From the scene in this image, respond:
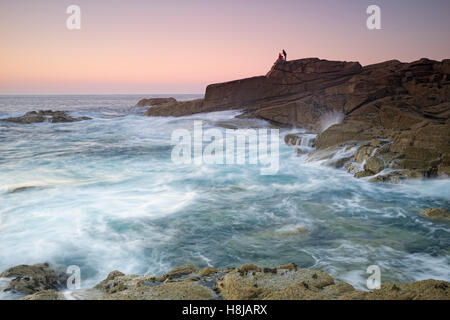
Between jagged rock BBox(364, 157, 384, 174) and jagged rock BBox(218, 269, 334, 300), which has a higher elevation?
jagged rock BBox(364, 157, 384, 174)

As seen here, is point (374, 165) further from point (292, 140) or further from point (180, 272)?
point (180, 272)

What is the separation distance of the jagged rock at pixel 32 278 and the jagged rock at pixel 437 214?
7.50 meters

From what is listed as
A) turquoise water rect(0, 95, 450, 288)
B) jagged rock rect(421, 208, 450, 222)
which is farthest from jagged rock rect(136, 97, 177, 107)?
jagged rock rect(421, 208, 450, 222)

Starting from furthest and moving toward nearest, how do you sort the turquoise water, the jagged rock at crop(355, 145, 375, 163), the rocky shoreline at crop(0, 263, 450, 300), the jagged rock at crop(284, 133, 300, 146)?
the jagged rock at crop(284, 133, 300, 146)
the jagged rock at crop(355, 145, 375, 163)
the turquoise water
the rocky shoreline at crop(0, 263, 450, 300)

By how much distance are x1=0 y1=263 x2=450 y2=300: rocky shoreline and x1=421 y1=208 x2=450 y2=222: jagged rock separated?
4527 millimetres

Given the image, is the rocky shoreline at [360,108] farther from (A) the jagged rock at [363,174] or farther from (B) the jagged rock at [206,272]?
(B) the jagged rock at [206,272]

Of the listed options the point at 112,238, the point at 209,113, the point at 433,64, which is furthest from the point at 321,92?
the point at 112,238

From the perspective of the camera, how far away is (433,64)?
20641 mm

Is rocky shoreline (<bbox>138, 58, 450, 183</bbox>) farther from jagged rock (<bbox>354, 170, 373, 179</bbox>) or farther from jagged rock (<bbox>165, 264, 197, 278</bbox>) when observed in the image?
jagged rock (<bbox>165, 264, 197, 278</bbox>)

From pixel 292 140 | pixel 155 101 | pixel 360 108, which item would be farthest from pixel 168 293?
pixel 155 101

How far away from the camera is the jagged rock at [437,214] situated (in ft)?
22.8

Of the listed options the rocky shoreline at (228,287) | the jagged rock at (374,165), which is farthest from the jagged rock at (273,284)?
the jagged rock at (374,165)

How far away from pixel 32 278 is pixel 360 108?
19011 millimetres

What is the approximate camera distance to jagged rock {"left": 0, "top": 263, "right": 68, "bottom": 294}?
A: 3873 mm
